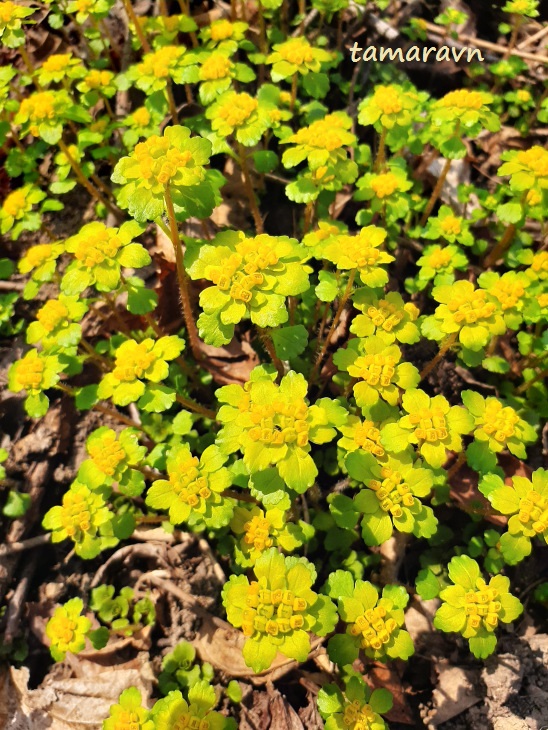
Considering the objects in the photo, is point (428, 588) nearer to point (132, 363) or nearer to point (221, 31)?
point (132, 363)

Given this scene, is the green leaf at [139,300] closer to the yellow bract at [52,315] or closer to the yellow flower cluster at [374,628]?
the yellow bract at [52,315]

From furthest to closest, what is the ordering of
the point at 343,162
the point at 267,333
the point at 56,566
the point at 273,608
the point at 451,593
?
the point at 56,566 < the point at 343,162 < the point at 267,333 < the point at 451,593 < the point at 273,608

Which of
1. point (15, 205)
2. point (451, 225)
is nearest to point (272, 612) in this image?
point (451, 225)

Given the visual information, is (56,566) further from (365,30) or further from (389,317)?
(365,30)

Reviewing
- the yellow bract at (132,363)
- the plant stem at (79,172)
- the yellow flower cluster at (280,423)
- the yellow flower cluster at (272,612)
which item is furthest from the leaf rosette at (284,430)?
the plant stem at (79,172)

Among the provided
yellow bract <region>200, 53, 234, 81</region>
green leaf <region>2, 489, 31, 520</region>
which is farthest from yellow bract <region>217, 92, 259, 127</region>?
green leaf <region>2, 489, 31, 520</region>

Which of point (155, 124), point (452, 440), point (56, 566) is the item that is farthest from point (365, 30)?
point (56, 566)
